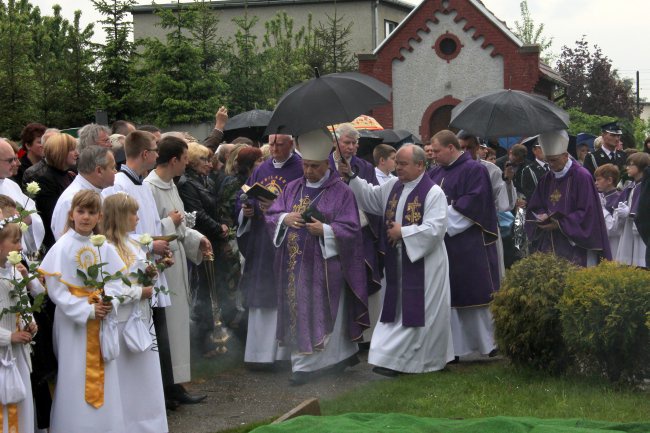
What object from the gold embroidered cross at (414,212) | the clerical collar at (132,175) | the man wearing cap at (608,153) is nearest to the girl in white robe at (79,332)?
the clerical collar at (132,175)

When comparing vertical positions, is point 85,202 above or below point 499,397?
above

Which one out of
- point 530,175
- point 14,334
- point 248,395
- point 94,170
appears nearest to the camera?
point 14,334

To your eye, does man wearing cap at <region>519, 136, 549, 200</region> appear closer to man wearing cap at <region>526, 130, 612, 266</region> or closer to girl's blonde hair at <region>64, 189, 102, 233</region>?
man wearing cap at <region>526, 130, 612, 266</region>

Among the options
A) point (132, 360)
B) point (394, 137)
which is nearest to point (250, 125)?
point (394, 137)

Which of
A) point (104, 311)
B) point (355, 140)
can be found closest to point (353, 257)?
point (355, 140)

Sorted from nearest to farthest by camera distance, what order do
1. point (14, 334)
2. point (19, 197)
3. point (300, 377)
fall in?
1. point (14, 334)
2. point (19, 197)
3. point (300, 377)

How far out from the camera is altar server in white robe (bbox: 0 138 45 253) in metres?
8.10

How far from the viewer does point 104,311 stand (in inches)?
287

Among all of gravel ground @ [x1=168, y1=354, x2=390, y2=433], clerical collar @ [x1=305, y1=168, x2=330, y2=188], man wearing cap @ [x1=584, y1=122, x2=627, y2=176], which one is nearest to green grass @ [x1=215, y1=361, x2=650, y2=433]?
gravel ground @ [x1=168, y1=354, x2=390, y2=433]

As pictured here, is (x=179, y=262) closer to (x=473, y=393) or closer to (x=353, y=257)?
(x=353, y=257)

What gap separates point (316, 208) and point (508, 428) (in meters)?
4.06

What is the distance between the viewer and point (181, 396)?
30.5ft

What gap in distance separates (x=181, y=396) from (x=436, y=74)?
30.6 metres

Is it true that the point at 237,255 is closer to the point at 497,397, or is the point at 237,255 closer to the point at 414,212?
the point at 414,212
